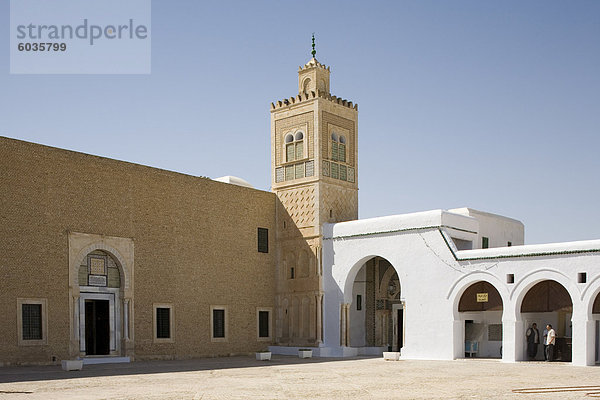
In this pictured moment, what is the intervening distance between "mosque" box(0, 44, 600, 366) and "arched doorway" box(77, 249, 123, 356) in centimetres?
4

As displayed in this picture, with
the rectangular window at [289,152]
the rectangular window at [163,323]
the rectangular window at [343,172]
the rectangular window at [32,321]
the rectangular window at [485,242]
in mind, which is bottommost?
the rectangular window at [163,323]

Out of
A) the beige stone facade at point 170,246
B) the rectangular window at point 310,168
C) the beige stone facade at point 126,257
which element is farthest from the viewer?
the rectangular window at point 310,168

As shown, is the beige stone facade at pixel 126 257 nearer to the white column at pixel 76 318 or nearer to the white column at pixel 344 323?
the white column at pixel 76 318

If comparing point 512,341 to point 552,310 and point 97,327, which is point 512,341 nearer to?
point 552,310

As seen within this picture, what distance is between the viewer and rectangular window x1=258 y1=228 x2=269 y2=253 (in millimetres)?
25031

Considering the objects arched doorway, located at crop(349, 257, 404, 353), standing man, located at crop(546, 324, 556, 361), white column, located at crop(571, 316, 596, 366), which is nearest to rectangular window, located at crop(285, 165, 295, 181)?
arched doorway, located at crop(349, 257, 404, 353)

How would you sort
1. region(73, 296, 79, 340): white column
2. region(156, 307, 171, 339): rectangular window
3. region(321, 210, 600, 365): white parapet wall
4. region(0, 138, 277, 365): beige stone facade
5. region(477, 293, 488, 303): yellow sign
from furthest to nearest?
1. region(156, 307, 171, 339): rectangular window
2. region(477, 293, 488, 303): yellow sign
3. region(73, 296, 79, 340): white column
4. region(321, 210, 600, 365): white parapet wall
5. region(0, 138, 277, 365): beige stone facade

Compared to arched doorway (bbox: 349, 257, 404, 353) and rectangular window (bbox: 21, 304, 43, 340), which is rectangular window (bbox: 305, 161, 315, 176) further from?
rectangular window (bbox: 21, 304, 43, 340)

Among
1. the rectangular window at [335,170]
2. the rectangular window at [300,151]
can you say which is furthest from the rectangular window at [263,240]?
the rectangular window at [335,170]

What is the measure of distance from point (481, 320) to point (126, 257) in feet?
34.2

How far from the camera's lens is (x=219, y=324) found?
23.3 m

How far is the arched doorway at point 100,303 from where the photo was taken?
19859mm

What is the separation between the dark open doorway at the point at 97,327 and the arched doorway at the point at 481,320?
9.76 metres

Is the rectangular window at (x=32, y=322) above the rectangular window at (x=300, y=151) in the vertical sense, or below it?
below
